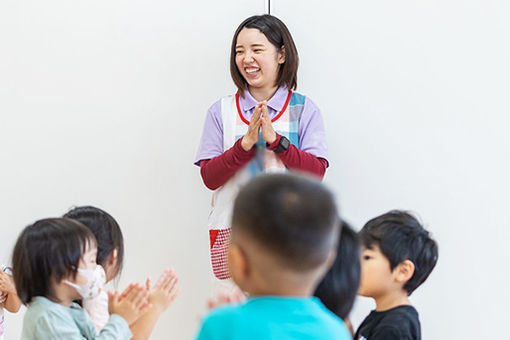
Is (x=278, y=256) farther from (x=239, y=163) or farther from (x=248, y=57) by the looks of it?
(x=248, y=57)

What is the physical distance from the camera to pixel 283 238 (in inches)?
48.0

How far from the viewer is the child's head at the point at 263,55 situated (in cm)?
282

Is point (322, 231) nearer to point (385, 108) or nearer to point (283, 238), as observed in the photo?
point (283, 238)

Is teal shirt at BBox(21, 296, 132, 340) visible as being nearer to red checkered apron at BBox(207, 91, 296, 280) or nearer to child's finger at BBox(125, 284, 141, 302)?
child's finger at BBox(125, 284, 141, 302)

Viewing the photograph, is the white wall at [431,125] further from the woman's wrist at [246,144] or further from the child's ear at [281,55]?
the woman's wrist at [246,144]

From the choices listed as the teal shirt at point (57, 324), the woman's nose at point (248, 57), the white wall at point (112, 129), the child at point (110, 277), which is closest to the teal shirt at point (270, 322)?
the teal shirt at point (57, 324)

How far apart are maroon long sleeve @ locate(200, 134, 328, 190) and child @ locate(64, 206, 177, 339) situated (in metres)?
0.52

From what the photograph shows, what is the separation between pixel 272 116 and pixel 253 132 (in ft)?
0.81

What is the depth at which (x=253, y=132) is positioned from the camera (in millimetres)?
2611

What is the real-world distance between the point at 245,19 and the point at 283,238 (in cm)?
201

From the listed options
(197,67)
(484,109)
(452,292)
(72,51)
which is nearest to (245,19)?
(197,67)

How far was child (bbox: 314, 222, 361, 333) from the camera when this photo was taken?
1625 mm

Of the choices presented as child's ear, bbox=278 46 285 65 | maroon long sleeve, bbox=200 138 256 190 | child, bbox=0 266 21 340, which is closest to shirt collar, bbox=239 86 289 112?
child's ear, bbox=278 46 285 65

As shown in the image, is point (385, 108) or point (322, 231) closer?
point (322, 231)
